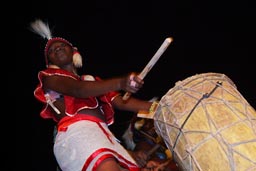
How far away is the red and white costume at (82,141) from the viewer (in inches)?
83.5

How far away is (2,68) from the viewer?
13.4 ft

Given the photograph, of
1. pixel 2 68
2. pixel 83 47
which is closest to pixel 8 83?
pixel 2 68

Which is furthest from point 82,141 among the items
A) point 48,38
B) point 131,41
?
point 131,41

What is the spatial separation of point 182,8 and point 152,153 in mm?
1671

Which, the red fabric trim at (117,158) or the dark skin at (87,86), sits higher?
the dark skin at (87,86)

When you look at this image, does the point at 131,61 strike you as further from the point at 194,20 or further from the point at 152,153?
the point at 152,153

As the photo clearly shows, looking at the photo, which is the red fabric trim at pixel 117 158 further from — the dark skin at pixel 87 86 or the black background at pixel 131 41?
the black background at pixel 131 41

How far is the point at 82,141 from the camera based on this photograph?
217 cm

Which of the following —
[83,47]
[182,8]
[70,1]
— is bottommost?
[83,47]

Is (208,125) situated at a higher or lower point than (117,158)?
higher

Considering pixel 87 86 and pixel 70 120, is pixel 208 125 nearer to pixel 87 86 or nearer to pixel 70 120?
pixel 87 86

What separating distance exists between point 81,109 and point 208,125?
0.87 metres

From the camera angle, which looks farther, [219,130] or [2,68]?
[2,68]

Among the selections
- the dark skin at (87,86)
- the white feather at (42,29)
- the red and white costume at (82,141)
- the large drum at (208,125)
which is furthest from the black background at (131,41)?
the large drum at (208,125)
